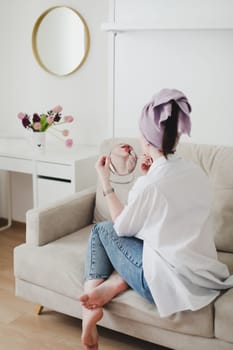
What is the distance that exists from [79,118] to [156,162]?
5.42 feet

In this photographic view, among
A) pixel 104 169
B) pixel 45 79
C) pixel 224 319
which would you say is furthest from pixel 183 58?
pixel 224 319

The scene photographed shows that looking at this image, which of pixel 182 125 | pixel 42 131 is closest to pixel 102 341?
pixel 182 125

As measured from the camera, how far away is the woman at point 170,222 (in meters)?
1.99

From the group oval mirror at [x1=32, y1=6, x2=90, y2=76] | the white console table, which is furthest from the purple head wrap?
oval mirror at [x1=32, y1=6, x2=90, y2=76]

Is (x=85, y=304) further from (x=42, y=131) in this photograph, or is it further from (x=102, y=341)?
(x=42, y=131)

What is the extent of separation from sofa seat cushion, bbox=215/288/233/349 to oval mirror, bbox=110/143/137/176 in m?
0.87

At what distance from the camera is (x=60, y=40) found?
3549mm

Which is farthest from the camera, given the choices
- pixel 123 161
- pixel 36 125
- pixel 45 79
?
pixel 45 79

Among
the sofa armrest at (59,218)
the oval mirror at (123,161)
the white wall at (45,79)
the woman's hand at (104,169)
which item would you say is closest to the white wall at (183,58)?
the white wall at (45,79)

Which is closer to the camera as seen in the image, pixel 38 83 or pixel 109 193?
pixel 109 193

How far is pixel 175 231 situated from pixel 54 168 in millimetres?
1333

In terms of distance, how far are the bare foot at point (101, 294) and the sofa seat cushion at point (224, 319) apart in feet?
1.33

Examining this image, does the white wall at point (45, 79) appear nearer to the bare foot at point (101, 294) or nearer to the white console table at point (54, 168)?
the white console table at point (54, 168)

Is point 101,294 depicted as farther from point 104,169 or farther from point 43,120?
point 43,120
